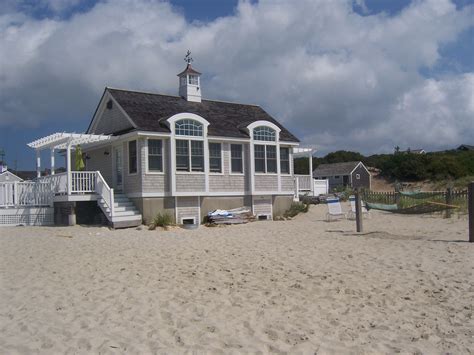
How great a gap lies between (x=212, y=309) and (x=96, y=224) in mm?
14200

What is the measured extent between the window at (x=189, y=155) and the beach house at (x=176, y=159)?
0.13ft

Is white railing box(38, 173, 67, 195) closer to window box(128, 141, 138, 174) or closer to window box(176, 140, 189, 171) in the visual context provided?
window box(128, 141, 138, 174)

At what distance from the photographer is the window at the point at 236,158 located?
74.4 ft

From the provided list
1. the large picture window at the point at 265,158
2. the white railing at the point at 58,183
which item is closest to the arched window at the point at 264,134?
the large picture window at the point at 265,158

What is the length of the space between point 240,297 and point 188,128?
13883 mm

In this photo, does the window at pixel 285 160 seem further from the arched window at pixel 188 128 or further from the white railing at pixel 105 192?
the white railing at pixel 105 192

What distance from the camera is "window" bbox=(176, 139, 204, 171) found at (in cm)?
2089

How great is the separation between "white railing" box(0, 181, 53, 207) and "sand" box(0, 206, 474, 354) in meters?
6.85

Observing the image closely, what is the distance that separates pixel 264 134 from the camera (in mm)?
23422

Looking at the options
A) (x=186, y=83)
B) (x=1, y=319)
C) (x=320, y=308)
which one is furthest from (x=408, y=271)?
(x=186, y=83)

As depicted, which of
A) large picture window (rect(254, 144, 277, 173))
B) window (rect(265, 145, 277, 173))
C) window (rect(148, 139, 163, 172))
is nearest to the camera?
window (rect(148, 139, 163, 172))

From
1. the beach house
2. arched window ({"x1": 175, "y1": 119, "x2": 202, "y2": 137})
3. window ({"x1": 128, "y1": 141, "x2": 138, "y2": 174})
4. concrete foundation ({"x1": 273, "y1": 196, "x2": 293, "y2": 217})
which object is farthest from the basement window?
concrete foundation ({"x1": 273, "y1": 196, "x2": 293, "y2": 217})

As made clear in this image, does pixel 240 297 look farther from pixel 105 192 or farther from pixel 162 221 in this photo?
pixel 105 192

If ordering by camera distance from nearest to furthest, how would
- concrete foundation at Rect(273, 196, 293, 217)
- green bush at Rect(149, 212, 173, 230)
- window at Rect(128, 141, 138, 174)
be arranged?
green bush at Rect(149, 212, 173, 230) < window at Rect(128, 141, 138, 174) < concrete foundation at Rect(273, 196, 293, 217)
